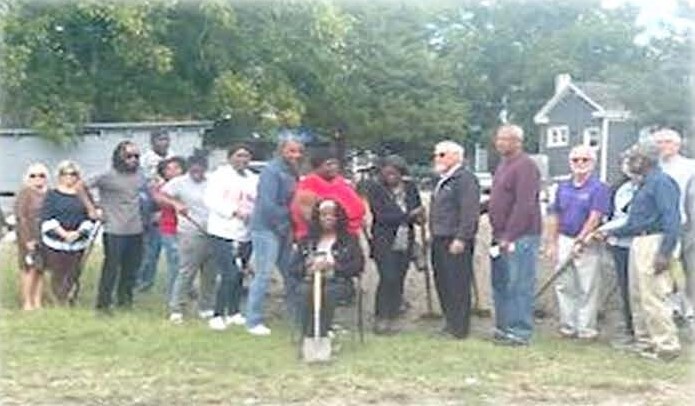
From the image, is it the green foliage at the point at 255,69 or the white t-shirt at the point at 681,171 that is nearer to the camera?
the white t-shirt at the point at 681,171

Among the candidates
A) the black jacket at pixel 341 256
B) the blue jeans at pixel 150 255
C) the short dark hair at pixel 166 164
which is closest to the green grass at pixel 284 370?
the black jacket at pixel 341 256

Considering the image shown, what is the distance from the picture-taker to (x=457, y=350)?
8.34m

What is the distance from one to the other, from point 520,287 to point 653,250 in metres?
0.97

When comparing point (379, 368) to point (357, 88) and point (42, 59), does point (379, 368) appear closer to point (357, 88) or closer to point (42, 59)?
point (42, 59)

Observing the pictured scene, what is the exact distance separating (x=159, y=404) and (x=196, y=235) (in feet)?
9.89

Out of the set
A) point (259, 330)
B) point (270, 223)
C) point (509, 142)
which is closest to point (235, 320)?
point (259, 330)

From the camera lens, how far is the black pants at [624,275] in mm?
8984

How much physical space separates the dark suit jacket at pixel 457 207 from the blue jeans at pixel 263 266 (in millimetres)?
1113

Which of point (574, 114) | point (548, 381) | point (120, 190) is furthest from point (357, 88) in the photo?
point (548, 381)

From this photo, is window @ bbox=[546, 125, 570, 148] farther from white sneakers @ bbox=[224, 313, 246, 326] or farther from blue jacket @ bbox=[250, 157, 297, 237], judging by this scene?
blue jacket @ bbox=[250, 157, 297, 237]

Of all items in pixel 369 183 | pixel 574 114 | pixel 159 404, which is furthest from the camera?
pixel 574 114

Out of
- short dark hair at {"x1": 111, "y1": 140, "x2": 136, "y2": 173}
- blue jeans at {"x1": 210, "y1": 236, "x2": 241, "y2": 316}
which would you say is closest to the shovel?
blue jeans at {"x1": 210, "y1": 236, "x2": 241, "y2": 316}

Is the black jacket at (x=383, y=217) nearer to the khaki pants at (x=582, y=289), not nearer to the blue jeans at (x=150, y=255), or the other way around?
the khaki pants at (x=582, y=289)

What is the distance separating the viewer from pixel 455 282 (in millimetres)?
8836
